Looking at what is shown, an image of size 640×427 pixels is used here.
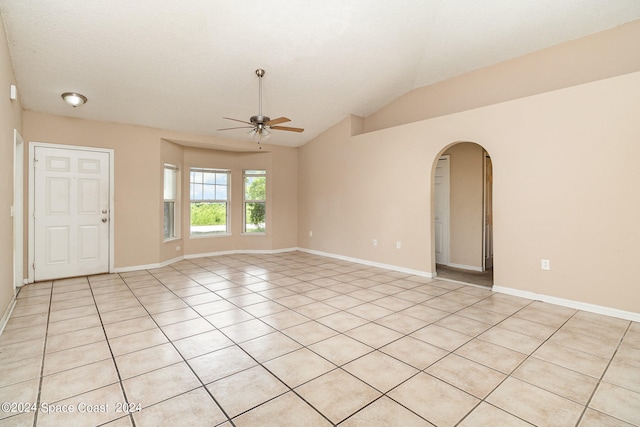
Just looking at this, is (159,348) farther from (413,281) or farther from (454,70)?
(454,70)

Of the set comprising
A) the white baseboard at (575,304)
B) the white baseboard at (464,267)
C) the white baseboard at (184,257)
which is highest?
the white baseboard at (184,257)

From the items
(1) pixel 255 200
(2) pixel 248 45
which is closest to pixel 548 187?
(2) pixel 248 45

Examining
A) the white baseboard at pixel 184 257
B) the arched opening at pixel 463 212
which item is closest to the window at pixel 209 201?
the white baseboard at pixel 184 257

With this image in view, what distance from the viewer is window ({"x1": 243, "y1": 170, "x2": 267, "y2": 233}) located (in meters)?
7.29

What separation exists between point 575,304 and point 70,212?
7.02 meters

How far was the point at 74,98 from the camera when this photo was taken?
4109mm

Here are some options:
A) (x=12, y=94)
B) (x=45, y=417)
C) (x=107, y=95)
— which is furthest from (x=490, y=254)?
(x=12, y=94)

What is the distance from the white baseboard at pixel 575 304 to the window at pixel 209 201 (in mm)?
5594

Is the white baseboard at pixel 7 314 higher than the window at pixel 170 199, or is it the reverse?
the window at pixel 170 199

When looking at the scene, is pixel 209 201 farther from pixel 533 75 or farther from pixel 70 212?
pixel 533 75

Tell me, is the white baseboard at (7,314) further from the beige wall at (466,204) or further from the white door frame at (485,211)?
the white door frame at (485,211)

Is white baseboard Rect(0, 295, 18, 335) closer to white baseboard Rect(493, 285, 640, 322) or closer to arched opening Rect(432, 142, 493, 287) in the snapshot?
arched opening Rect(432, 142, 493, 287)

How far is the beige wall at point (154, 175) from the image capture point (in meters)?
4.84

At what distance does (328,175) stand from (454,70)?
305cm
